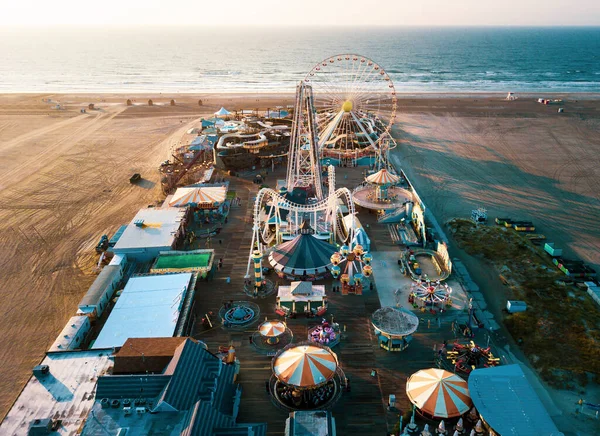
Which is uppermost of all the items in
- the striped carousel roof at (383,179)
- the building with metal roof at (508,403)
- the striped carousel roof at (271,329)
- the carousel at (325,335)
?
the striped carousel roof at (383,179)

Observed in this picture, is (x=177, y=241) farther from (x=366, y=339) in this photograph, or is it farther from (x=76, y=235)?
(x=366, y=339)

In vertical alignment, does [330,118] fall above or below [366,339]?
above

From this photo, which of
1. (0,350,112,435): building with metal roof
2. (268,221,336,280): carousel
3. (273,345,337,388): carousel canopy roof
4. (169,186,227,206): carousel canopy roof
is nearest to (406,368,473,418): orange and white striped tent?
(273,345,337,388): carousel canopy roof

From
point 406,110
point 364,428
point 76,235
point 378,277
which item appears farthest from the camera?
point 406,110

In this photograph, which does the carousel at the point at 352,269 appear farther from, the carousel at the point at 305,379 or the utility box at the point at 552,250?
the utility box at the point at 552,250

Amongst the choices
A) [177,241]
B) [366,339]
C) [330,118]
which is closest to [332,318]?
[366,339]

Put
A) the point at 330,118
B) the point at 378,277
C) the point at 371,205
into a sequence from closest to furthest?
the point at 378,277 < the point at 371,205 < the point at 330,118

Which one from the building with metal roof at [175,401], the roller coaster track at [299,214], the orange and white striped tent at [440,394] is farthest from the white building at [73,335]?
the orange and white striped tent at [440,394]

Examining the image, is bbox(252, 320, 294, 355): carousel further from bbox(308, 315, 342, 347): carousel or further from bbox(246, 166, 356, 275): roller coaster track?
bbox(246, 166, 356, 275): roller coaster track
